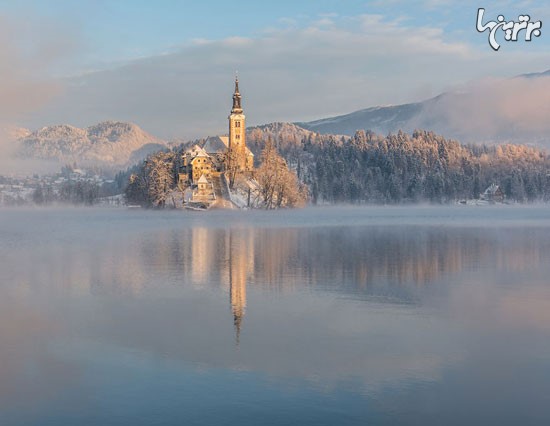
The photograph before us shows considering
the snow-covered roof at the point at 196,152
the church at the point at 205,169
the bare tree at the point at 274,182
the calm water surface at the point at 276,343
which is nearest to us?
the calm water surface at the point at 276,343

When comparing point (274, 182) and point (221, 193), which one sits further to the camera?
point (221, 193)

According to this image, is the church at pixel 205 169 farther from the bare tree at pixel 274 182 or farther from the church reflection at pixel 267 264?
the church reflection at pixel 267 264

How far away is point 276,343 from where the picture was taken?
69.8ft

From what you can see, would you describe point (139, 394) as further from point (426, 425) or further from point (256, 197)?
point (256, 197)

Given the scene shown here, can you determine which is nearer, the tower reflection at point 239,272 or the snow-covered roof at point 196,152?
the tower reflection at point 239,272

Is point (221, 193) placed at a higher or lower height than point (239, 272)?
higher

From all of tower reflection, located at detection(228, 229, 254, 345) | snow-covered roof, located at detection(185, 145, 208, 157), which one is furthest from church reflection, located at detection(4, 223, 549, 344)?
snow-covered roof, located at detection(185, 145, 208, 157)

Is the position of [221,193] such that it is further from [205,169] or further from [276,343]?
[276,343]

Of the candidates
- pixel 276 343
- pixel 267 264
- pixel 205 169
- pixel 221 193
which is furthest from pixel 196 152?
pixel 276 343

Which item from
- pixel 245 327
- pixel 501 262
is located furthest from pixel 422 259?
pixel 245 327

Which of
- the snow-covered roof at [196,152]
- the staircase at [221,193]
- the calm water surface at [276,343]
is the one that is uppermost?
the snow-covered roof at [196,152]

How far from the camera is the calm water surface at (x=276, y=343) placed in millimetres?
15477

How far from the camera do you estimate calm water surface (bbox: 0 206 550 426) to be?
15477mm

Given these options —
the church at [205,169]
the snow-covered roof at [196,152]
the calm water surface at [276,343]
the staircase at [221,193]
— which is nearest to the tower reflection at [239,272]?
the calm water surface at [276,343]
